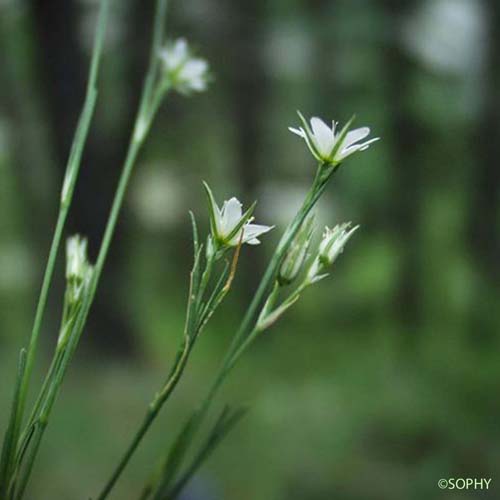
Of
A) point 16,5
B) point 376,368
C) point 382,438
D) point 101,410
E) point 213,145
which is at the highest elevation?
point 213,145

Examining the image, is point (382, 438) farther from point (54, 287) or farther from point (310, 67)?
point (310, 67)

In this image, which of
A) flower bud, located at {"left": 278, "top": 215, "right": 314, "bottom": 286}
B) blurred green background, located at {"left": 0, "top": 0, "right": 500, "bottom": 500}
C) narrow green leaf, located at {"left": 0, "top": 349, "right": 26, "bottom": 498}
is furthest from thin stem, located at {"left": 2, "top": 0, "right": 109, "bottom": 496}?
blurred green background, located at {"left": 0, "top": 0, "right": 500, "bottom": 500}

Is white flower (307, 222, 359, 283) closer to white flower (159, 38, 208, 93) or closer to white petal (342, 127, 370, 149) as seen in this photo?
white petal (342, 127, 370, 149)

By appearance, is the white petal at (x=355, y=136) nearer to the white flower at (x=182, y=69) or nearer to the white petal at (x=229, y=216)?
the white petal at (x=229, y=216)

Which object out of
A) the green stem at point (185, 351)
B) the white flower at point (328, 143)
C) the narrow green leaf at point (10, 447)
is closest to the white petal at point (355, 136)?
the white flower at point (328, 143)

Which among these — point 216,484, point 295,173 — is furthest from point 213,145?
point 216,484

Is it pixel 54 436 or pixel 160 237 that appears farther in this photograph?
pixel 160 237
